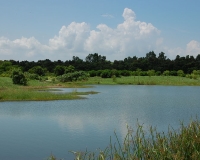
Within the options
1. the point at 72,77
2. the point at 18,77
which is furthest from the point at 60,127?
the point at 72,77

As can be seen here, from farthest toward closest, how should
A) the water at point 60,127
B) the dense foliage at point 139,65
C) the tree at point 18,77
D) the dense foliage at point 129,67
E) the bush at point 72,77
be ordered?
the dense foliage at point 139,65, the dense foliage at point 129,67, the bush at point 72,77, the tree at point 18,77, the water at point 60,127

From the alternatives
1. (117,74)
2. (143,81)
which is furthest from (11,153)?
(117,74)

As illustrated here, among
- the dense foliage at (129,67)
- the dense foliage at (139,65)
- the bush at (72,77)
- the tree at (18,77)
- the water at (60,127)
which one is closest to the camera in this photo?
the water at (60,127)

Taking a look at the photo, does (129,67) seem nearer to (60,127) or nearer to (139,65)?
(139,65)

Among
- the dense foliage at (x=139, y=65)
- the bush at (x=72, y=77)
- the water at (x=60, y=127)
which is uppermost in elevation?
the dense foliage at (x=139, y=65)

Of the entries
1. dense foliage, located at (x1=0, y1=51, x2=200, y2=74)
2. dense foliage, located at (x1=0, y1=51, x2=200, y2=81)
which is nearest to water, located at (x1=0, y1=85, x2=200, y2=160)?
dense foliage, located at (x1=0, y1=51, x2=200, y2=81)

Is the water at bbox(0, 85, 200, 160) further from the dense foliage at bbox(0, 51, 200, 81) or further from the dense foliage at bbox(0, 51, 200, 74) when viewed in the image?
the dense foliage at bbox(0, 51, 200, 74)

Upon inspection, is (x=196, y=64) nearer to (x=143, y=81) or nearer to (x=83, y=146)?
(x=143, y=81)

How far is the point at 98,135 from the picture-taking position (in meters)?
14.3

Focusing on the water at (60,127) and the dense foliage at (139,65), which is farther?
the dense foliage at (139,65)

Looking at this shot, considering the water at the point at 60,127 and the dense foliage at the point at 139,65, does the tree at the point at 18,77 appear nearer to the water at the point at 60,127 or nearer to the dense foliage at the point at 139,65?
the water at the point at 60,127

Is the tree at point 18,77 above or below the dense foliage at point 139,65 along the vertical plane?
below

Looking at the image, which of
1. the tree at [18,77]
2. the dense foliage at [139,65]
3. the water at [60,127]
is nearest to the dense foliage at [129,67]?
the dense foliage at [139,65]

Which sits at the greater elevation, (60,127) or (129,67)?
(129,67)
